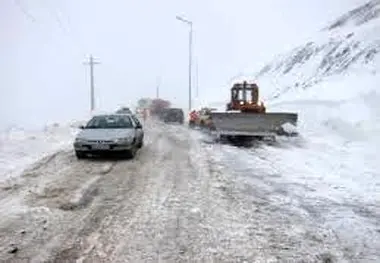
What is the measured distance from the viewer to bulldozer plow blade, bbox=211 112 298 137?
2717 cm

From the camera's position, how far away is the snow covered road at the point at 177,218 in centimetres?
804

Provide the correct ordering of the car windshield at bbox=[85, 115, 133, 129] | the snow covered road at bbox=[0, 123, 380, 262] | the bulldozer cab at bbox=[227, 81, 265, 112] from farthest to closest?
1. the bulldozer cab at bbox=[227, 81, 265, 112]
2. the car windshield at bbox=[85, 115, 133, 129]
3. the snow covered road at bbox=[0, 123, 380, 262]

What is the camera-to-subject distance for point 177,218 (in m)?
10.1

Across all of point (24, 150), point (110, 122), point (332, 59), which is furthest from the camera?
point (332, 59)

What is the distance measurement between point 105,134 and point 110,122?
1677 mm

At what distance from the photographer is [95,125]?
70.2 ft

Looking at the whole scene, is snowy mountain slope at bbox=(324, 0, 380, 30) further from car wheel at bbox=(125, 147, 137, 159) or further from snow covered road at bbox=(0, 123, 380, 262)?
snow covered road at bbox=(0, 123, 380, 262)

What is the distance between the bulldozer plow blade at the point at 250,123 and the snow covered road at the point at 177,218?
10626 millimetres

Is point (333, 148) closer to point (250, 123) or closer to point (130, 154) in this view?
point (250, 123)

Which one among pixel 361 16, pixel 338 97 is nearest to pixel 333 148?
pixel 338 97

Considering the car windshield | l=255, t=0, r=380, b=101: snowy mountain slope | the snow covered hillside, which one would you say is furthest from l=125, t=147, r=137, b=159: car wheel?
l=255, t=0, r=380, b=101: snowy mountain slope

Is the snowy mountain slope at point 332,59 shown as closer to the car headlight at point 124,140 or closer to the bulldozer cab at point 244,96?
the bulldozer cab at point 244,96

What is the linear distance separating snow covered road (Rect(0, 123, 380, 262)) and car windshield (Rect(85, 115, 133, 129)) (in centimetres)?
458

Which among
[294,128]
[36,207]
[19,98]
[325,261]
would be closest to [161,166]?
[36,207]
